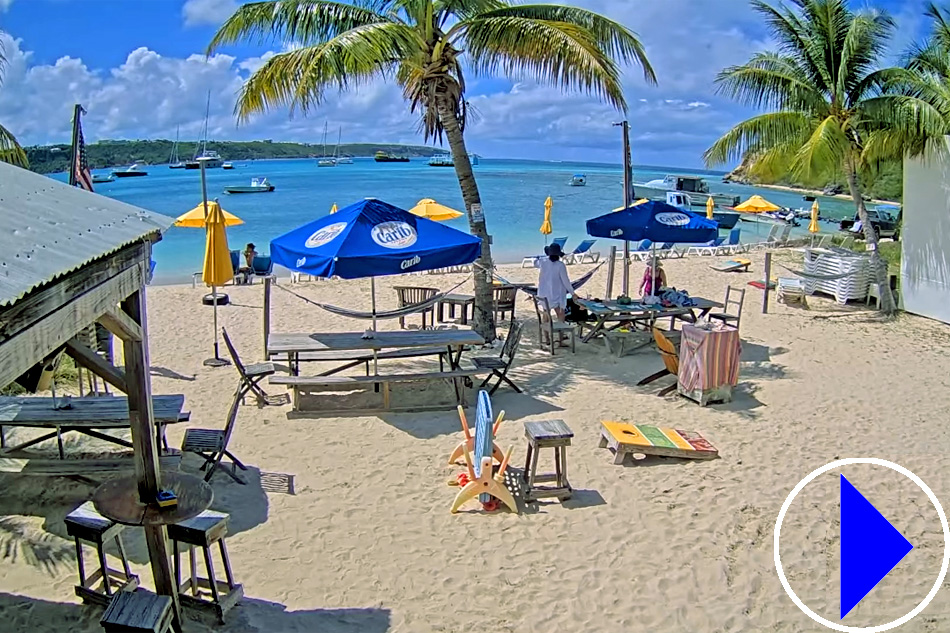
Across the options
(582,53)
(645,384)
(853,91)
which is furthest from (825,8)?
(645,384)

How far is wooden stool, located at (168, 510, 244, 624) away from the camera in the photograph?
13.1ft

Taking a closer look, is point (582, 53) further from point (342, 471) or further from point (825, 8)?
point (825, 8)

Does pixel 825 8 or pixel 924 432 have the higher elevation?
pixel 825 8

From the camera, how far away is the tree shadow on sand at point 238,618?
13.2 ft

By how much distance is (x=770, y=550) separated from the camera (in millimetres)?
4895

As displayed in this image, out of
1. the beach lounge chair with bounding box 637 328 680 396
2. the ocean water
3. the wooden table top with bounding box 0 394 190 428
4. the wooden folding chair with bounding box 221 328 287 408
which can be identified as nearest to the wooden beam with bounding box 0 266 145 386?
the wooden table top with bounding box 0 394 190 428

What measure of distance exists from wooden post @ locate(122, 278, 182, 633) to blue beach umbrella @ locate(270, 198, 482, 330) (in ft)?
9.68

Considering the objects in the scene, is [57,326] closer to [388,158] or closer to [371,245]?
[371,245]

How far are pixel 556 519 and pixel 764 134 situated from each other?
990 centimetres

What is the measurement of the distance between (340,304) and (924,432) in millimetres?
9552

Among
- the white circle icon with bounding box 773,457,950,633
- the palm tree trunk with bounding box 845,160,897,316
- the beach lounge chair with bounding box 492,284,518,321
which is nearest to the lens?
the white circle icon with bounding box 773,457,950,633

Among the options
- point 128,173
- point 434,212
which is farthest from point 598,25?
point 128,173

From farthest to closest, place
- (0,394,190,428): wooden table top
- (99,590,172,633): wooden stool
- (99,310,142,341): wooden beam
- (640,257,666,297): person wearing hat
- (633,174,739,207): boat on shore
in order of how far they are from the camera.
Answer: (633,174,739,207): boat on shore → (640,257,666,297): person wearing hat → (0,394,190,428): wooden table top → (99,310,142,341): wooden beam → (99,590,172,633): wooden stool

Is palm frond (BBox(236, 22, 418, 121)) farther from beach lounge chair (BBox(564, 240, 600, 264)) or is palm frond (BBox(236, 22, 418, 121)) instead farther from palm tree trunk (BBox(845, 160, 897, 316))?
beach lounge chair (BBox(564, 240, 600, 264))
